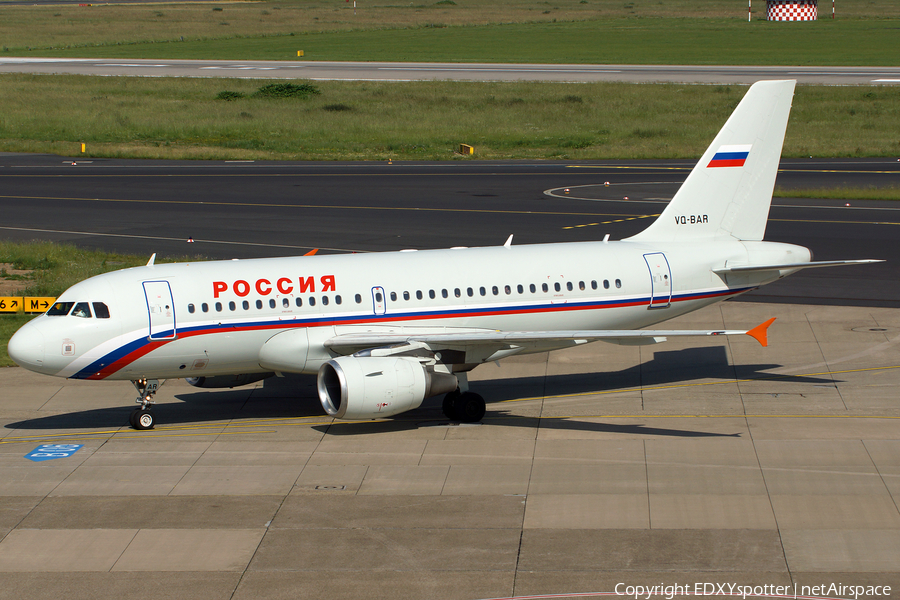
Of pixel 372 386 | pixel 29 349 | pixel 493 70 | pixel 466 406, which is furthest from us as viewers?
pixel 493 70

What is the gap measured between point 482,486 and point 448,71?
106 metres

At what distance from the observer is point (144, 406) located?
1064 inches

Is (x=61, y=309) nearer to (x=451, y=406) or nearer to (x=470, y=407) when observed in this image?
(x=451, y=406)

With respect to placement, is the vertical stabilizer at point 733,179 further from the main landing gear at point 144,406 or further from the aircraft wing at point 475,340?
the main landing gear at point 144,406

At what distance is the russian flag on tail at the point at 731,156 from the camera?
1225 inches

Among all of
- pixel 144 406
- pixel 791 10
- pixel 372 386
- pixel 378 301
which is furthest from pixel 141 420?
pixel 791 10

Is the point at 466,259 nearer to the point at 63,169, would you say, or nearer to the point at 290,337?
the point at 290,337

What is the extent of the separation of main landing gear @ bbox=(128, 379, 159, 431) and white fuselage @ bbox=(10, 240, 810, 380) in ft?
2.29

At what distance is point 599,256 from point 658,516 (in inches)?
412

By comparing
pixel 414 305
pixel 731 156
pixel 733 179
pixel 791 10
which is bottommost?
pixel 414 305

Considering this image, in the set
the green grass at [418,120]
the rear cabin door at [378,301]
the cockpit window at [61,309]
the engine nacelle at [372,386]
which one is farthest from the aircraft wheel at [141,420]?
the green grass at [418,120]

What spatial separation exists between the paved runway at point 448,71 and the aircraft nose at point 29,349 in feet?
307

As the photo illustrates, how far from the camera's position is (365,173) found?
72438 millimetres

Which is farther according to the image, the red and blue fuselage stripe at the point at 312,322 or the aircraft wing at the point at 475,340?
the red and blue fuselage stripe at the point at 312,322
